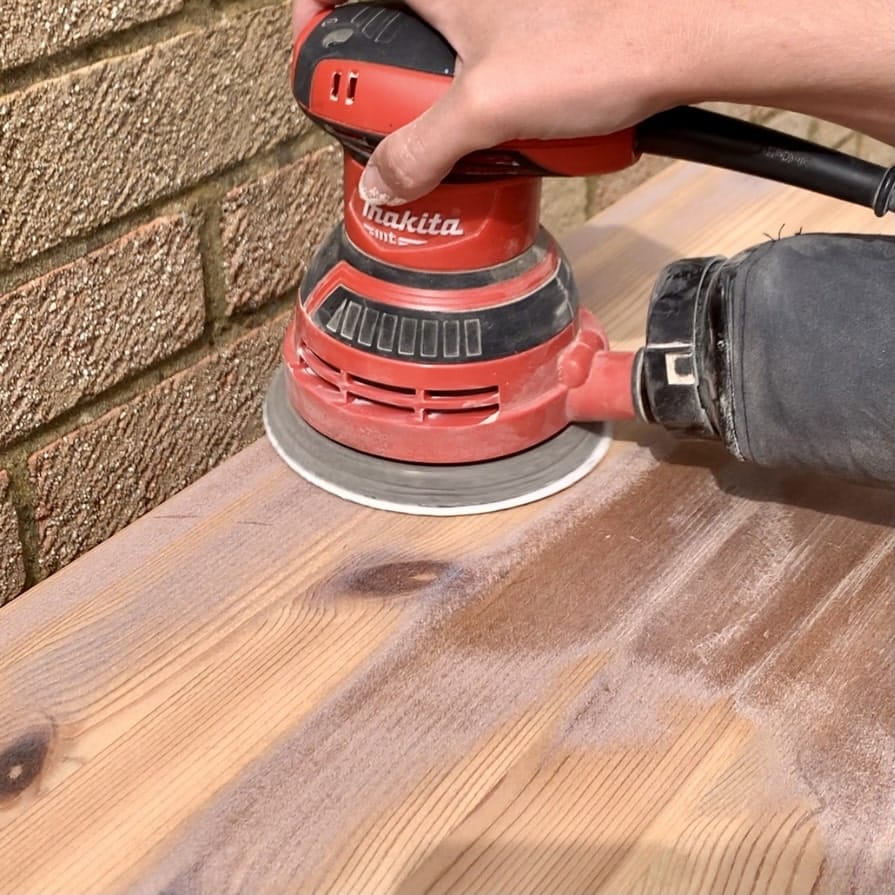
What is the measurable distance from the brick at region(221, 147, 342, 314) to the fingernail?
321 mm

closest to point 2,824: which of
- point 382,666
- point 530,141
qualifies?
point 382,666

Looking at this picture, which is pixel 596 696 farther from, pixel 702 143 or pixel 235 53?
pixel 235 53

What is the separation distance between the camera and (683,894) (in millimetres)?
601

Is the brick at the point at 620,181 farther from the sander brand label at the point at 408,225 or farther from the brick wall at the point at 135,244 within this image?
the sander brand label at the point at 408,225

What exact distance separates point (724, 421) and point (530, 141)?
0.23 m

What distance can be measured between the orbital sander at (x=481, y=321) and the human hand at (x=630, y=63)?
3 centimetres

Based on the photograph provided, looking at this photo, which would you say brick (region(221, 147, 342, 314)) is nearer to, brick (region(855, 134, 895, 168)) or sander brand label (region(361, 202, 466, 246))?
sander brand label (region(361, 202, 466, 246))

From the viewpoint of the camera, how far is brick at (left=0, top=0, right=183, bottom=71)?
2.75 ft

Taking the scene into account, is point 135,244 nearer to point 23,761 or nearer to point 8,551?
point 8,551

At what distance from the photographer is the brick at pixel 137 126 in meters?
0.89

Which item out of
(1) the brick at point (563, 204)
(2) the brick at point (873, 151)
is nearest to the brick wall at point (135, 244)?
(1) the brick at point (563, 204)

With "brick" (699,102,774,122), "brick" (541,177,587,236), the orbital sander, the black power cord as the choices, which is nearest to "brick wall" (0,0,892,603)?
the orbital sander

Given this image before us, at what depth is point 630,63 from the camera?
700mm

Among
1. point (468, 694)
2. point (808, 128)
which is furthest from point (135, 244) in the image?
point (808, 128)
